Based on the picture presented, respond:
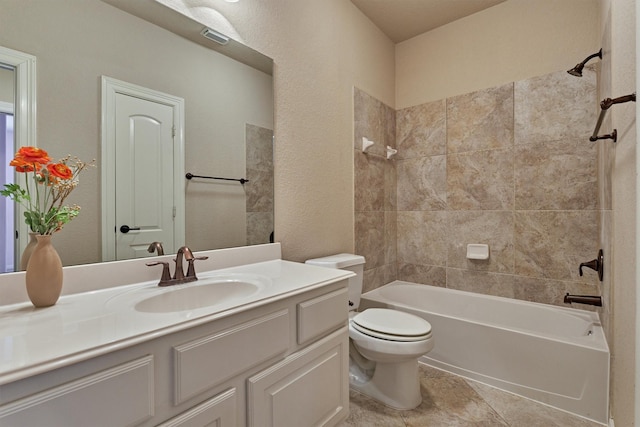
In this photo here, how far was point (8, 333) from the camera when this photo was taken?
0.70 meters

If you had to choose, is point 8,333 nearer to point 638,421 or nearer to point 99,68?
point 99,68

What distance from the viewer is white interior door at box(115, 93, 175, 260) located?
45.8 inches

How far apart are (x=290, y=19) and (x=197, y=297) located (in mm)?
1692

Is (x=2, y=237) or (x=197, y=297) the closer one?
(x=2, y=237)

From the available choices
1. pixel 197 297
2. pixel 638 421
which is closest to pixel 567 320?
pixel 638 421

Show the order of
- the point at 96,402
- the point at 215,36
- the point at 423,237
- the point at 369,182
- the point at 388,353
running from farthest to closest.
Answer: the point at 423,237 < the point at 369,182 < the point at 388,353 < the point at 215,36 < the point at 96,402

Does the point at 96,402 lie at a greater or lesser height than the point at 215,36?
lesser

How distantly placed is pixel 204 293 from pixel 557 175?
2426mm

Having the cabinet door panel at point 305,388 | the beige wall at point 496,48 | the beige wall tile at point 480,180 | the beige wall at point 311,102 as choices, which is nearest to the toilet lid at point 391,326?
the cabinet door panel at point 305,388

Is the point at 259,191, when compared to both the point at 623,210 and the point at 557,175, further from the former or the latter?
the point at 557,175

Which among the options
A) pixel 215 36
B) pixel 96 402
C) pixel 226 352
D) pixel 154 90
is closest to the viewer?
pixel 96 402

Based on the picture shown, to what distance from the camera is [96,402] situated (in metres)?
0.63

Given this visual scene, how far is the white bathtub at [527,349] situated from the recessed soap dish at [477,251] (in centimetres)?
32

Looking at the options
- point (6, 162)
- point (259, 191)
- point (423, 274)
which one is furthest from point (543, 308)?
point (6, 162)
